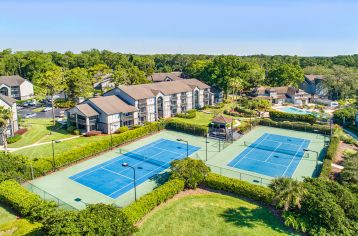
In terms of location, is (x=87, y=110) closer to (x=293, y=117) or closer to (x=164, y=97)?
(x=164, y=97)

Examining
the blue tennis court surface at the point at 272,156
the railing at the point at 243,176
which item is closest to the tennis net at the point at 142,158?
the railing at the point at 243,176

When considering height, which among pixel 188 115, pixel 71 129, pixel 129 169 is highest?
pixel 188 115

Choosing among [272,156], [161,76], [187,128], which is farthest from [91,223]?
[161,76]

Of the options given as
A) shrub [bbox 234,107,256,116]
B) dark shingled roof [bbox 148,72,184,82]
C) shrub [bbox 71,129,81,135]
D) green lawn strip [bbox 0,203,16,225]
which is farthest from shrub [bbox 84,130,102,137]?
dark shingled roof [bbox 148,72,184,82]

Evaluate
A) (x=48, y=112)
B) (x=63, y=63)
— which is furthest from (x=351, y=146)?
(x=63, y=63)

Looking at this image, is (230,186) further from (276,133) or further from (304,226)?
(276,133)

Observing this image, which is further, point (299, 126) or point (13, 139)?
point (299, 126)

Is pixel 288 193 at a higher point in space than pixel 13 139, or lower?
higher
